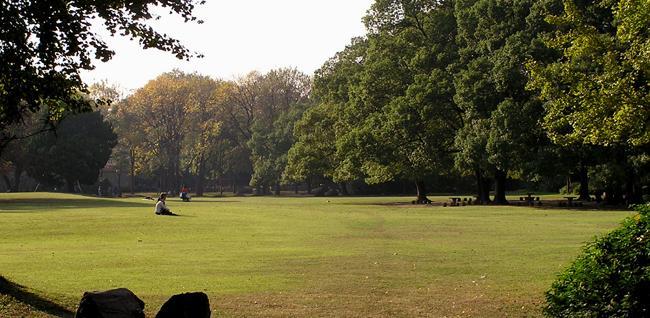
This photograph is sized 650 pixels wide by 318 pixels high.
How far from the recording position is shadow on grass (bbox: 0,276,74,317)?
38.5 ft

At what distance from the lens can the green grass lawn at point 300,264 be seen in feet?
42.1

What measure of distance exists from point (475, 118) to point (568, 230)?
26.1 meters

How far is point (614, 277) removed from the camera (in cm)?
869

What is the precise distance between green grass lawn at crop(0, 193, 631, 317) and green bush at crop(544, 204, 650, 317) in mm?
2974

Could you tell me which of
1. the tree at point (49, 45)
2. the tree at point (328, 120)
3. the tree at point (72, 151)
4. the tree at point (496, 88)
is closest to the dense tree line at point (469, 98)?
the tree at point (496, 88)

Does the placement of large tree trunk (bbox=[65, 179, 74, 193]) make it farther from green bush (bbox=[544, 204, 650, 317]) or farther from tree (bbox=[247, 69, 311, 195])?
green bush (bbox=[544, 204, 650, 317])

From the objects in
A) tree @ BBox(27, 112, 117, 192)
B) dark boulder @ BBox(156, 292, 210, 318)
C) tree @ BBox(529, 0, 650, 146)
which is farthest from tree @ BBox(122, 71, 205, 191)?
dark boulder @ BBox(156, 292, 210, 318)

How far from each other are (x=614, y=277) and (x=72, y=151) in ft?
277

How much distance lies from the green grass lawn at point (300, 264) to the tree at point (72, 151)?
5505 cm

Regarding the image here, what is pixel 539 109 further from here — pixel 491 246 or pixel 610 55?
pixel 491 246

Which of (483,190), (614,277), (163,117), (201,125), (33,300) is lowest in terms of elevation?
(33,300)

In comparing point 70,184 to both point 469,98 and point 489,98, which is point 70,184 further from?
point 489,98

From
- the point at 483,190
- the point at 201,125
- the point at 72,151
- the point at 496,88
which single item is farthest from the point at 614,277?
the point at 201,125

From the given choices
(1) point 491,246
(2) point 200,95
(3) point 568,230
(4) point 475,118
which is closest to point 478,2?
(4) point 475,118
